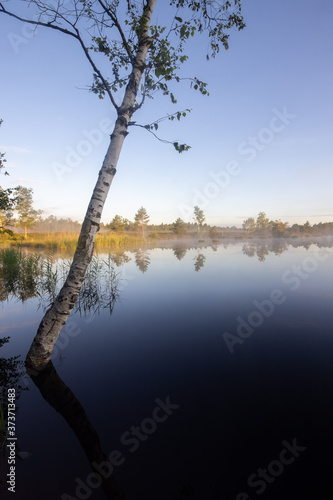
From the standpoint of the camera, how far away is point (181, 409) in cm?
313

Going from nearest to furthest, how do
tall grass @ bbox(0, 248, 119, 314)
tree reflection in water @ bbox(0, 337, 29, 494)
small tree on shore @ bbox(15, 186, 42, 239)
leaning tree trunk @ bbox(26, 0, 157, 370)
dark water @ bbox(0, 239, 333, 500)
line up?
dark water @ bbox(0, 239, 333, 500)
tree reflection in water @ bbox(0, 337, 29, 494)
leaning tree trunk @ bbox(26, 0, 157, 370)
tall grass @ bbox(0, 248, 119, 314)
small tree on shore @ bbox(15, 186, 42, 239)

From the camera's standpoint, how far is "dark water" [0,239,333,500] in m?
2.16

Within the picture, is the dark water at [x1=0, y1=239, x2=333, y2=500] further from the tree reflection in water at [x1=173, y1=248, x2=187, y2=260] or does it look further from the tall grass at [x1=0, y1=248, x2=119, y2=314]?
the tree reflection in water at [x1=173, y1=248, x2=187, y2=260]

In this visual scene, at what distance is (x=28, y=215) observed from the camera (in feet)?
189

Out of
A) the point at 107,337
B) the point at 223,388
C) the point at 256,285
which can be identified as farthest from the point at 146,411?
the point at 256,285

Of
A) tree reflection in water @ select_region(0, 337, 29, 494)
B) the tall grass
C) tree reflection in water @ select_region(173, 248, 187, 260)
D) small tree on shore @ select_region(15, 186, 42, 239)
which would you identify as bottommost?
tree reflection in water @ select_region(0, 337, 29, 494)

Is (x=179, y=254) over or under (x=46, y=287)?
over

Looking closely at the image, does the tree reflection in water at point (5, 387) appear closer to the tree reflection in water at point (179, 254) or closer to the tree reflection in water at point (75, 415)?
the tree reflection in water at point (75, 415)

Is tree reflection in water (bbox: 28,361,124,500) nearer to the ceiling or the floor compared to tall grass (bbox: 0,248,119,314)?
→ nearer to the floor

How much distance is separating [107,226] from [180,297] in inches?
3165

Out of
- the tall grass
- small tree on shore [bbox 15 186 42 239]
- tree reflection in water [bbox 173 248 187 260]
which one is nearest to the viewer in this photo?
the tall grass

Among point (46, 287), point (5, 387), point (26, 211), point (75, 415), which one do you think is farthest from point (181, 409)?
point (26, 211)

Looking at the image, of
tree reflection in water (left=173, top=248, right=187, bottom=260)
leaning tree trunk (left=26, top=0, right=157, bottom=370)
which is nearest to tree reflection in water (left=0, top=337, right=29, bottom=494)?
leaning tree trunk (left=26, top=0, right=157, bottom=370)

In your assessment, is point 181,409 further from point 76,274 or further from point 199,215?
point 199,215
